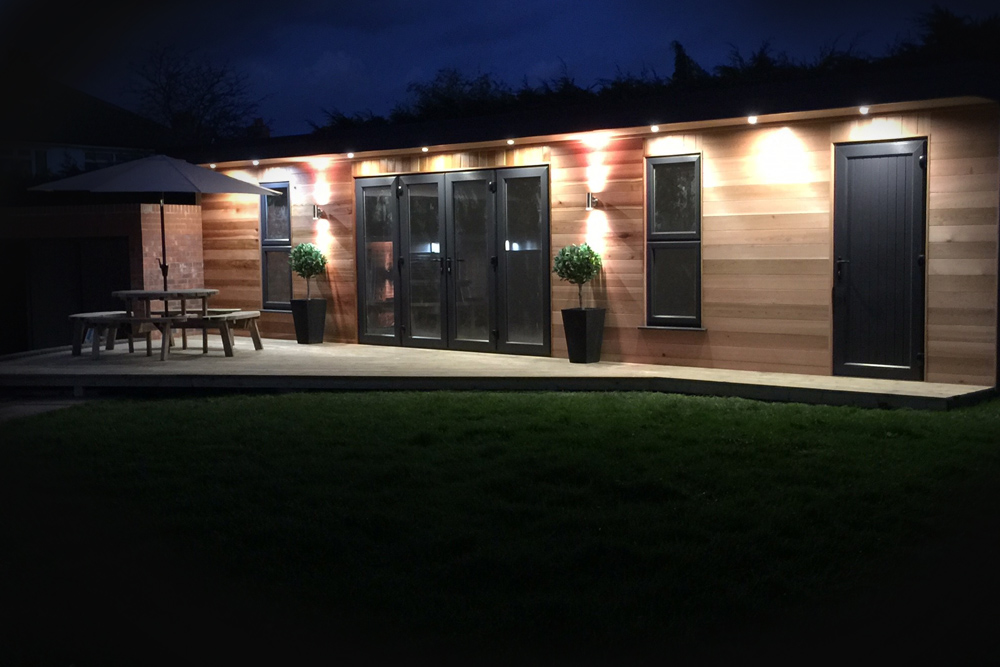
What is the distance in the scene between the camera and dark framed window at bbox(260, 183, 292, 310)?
12.9m

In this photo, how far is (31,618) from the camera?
3.76 metres

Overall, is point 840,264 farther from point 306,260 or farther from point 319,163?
point 319,163

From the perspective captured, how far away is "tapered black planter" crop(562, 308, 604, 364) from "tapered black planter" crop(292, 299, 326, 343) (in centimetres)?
358

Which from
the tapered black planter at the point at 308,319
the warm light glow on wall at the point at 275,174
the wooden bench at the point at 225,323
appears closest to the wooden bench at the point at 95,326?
the wooden bench at the point at 225,323

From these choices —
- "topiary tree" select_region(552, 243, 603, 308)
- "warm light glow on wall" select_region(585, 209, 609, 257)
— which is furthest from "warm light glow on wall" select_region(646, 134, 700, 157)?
"topiary tree" select_region(552, 243, 603, 308)

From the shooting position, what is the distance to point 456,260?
11328mm

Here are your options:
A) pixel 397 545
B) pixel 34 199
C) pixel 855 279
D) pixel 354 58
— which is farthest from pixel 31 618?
pixel 354 58

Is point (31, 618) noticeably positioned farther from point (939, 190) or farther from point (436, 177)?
point (436, 177)

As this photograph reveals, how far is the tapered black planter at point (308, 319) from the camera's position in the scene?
12180mm

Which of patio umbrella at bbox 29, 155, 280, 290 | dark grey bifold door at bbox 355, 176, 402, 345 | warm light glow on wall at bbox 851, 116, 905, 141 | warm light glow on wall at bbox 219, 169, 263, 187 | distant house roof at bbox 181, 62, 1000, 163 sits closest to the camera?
distant house roof at bbox 181, 62, 1000, 163

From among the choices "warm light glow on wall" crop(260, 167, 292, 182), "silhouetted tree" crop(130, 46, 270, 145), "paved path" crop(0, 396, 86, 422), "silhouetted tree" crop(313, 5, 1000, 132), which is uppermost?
"silhouetted tree" crop(130, 46, 270, 145)

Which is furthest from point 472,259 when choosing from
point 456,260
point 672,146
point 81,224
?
point 81,224

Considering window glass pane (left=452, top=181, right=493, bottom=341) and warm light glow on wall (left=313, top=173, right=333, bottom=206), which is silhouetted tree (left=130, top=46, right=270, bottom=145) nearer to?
warm light glow on wall (left=313, top=173, right=333, bottom=206)

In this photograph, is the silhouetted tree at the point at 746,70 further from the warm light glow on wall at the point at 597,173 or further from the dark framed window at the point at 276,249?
the warm light glow on wall at the point at 597,173
